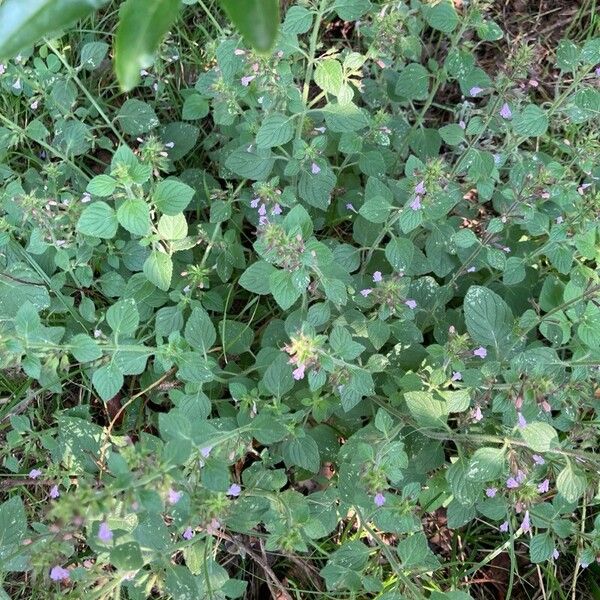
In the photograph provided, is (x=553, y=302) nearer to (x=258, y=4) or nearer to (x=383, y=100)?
(x=383, y=100)

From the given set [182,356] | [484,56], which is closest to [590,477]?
[182,356]

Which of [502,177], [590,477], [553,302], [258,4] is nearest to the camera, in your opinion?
[258,4]

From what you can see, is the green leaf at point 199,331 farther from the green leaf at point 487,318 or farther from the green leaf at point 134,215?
the green leaf at point 487,318

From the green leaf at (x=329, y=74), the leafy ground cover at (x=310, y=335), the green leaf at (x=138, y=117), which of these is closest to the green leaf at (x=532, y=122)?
the leafy ground cover at (x=310, y=335)

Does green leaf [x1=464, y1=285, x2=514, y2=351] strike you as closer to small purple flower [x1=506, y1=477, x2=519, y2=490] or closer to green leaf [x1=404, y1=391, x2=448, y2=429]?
green leaf [x1=404, y1=391, x2=448, y2=429]

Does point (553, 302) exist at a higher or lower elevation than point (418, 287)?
lower

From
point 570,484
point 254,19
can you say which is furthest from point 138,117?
point 570,484

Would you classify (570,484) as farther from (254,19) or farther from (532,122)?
(254,19)
